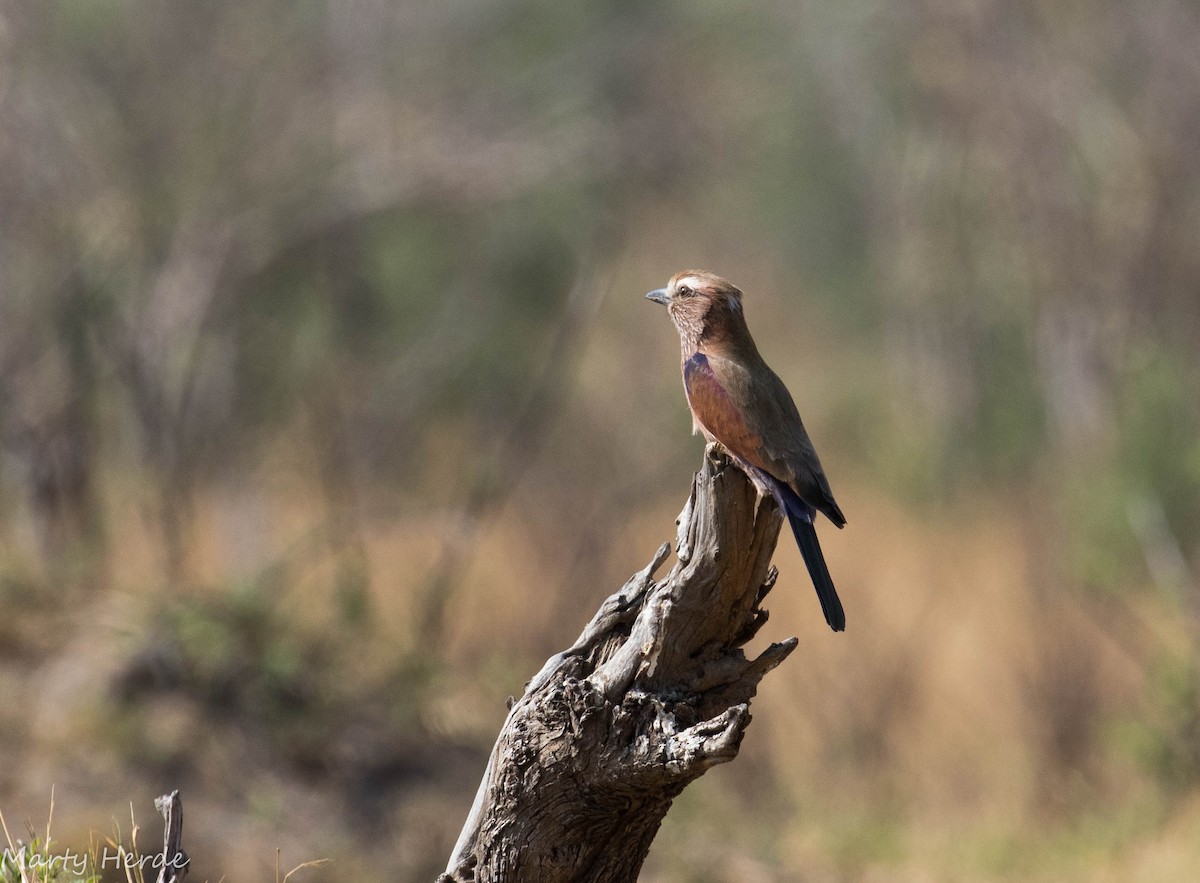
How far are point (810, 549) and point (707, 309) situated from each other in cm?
89

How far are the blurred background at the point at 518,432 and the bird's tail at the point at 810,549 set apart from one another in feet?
12.3

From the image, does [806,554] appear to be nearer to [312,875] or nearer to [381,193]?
[312,875]

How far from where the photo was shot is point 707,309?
4.37 metres

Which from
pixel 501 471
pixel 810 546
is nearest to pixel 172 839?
pixel 810 546

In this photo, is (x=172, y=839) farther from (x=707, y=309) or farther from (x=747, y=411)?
(x=707, y=309)

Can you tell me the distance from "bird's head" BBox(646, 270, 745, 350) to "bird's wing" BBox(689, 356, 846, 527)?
13cm

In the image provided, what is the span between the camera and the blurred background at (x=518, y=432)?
25.0ft

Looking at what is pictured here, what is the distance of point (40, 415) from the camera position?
951cm

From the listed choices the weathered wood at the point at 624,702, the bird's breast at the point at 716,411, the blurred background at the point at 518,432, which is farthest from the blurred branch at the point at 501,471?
the weathered wood at the point at 624,702

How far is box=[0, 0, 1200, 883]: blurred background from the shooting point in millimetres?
7617

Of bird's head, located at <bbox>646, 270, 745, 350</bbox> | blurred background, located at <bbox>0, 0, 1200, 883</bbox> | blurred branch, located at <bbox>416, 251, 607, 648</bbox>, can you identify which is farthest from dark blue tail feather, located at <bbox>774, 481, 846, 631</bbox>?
blurred branch, located at <bbox>416, 251, 607, 648</bbox>

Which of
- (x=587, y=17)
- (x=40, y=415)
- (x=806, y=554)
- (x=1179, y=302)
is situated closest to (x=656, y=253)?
(x=587, y=17)

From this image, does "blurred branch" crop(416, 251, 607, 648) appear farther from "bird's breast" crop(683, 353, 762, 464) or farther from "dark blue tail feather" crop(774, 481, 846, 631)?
"dark blue tail feather" crop(774, 481, 846, 631)

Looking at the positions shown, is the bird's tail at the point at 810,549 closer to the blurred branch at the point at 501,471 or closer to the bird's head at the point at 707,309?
the bird's head at the point at 707,309
